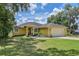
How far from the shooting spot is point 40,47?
270 centimetres

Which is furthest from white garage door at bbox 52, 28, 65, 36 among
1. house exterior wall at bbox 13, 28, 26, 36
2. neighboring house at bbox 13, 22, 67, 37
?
house exterior wall at bbox 13, 28, 26, 36

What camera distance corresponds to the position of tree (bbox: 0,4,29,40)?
107 inches

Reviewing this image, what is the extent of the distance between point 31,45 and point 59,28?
0.33m

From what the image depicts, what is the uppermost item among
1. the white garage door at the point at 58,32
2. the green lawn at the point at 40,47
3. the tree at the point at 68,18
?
the tree at the point at 68,18

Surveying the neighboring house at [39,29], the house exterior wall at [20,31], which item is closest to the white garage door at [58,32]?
the neighboring house at [39,29]

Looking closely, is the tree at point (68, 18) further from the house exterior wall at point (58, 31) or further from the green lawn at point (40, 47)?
the green lawn at point (40, 47)

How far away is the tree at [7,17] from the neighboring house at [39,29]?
8 centimetres

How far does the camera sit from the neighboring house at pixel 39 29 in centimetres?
270

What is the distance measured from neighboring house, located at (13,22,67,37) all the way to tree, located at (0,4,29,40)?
8cm

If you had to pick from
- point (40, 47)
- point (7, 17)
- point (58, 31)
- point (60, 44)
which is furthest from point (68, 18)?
point (7, 17)

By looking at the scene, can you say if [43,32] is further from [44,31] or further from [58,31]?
[58,31]

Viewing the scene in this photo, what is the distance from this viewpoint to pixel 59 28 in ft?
8.84

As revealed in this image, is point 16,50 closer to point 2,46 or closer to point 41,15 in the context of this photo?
point 2,46

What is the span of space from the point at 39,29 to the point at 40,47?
185mm
